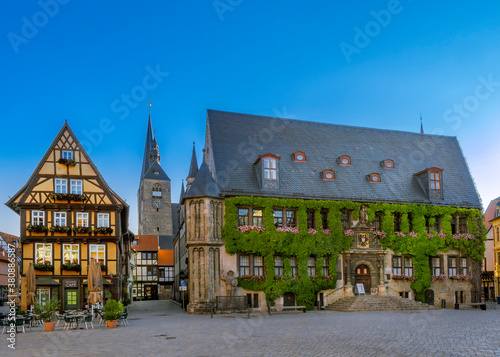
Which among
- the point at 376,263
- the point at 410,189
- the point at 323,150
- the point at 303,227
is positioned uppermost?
the point at 323,150

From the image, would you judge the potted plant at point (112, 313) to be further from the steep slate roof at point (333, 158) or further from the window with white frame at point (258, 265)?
the window with white frame at point (258, 265)

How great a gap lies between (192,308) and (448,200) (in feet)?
70.8

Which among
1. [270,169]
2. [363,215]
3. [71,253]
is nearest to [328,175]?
[363,215]

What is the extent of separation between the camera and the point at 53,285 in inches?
1335

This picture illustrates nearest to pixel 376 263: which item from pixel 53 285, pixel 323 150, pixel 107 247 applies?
pixel 323 150

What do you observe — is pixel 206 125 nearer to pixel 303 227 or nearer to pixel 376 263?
pixel 303 227

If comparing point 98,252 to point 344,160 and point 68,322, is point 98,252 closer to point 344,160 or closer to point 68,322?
point 68,322

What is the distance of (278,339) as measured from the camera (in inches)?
699

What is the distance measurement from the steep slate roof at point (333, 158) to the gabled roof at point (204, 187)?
0.73 ft

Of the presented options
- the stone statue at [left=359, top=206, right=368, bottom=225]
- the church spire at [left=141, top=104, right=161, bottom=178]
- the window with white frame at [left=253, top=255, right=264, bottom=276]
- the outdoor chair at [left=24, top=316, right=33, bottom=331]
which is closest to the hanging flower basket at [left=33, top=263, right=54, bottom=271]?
the outdoor chair at [left=24, top=316, right=33, bottom=331]

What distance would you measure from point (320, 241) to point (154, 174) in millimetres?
66490

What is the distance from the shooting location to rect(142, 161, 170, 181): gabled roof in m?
97.3

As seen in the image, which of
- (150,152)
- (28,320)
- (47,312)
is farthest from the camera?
(150,152)

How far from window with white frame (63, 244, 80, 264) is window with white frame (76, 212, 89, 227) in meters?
1.47
